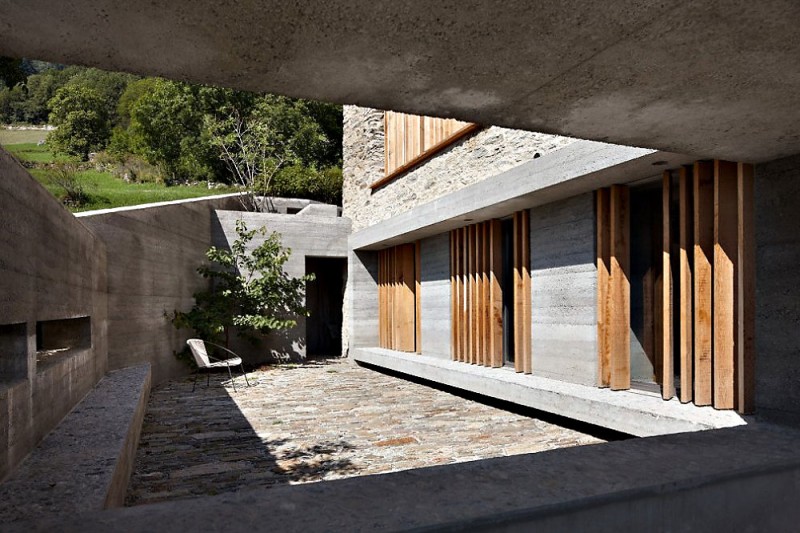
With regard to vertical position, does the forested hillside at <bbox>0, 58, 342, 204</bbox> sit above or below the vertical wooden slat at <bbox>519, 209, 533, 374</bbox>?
above

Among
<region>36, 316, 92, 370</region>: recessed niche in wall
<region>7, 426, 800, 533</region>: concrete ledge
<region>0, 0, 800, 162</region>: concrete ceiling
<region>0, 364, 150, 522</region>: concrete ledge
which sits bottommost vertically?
<region>0, 364, 150, 522</region>: concrete ledge

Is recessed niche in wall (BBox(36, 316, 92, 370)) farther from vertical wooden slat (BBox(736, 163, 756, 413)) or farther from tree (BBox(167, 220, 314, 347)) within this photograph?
vertical wooden slat (BBox(736, 163, 756, 413))

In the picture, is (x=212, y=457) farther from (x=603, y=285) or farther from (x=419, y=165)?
(x=419, y=165)

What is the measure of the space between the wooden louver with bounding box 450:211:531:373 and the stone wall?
31.8 inches

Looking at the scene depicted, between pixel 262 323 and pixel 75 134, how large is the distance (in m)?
32.1

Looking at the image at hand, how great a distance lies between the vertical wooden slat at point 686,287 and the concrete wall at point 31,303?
503 centimetres

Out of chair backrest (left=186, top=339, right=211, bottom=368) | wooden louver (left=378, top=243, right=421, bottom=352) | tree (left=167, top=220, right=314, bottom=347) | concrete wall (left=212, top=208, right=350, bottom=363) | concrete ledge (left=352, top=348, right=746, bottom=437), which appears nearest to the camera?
concrete ledge (left=352, top=348, right=746, bottom=437)

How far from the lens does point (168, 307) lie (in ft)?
32.0

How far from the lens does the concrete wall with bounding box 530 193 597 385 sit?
6.15 m

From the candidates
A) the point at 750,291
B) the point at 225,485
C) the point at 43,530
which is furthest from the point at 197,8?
the point at 750,291

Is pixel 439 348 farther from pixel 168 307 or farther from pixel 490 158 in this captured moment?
pixel 168 307

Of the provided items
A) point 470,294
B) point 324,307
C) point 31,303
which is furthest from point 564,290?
point 324,307

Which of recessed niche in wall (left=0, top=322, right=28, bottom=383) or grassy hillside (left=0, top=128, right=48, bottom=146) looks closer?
recessed niche in wall (left=0, top=322, right=28, bottom=383)

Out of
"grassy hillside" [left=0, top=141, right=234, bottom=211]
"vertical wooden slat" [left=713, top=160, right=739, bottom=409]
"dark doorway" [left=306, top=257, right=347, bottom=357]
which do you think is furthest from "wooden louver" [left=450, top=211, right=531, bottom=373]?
"grassy hillside" [left=0, top=141, right=234, bottom=211]
